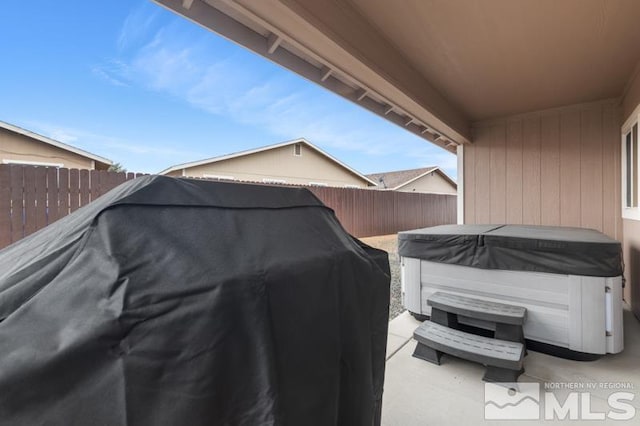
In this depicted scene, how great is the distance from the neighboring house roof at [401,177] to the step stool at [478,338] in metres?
16.0

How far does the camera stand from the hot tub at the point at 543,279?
7.77ft

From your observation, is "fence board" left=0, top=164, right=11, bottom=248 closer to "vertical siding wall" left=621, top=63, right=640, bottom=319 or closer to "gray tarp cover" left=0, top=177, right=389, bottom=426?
"gray tarp cover" left=0, top=177, right=389, bottom=426

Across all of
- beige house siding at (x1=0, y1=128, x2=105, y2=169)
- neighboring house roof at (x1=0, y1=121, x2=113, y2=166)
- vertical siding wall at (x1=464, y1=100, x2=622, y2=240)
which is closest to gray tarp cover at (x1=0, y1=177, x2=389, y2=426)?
vertical siding wall at (x1=464, y1=100, x2=622, y2=240)

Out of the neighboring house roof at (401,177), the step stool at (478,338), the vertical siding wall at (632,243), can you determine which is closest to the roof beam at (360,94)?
the step stool at (478,338)

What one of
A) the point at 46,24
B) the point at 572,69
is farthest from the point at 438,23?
the point at 46,24

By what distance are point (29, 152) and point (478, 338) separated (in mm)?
10170

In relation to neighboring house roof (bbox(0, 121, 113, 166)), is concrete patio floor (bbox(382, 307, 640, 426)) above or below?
below

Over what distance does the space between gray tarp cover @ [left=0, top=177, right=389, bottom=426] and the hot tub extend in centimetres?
218

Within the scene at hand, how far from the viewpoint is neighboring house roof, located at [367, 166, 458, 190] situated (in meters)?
19.0

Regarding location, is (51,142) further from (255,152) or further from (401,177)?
(401,177)

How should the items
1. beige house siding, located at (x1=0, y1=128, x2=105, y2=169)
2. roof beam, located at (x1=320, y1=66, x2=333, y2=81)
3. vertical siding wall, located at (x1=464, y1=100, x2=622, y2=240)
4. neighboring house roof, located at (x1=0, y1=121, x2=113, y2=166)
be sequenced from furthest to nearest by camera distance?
beige house siding, located at (x1=0, y1=128, x2=105, y2=169) < neighboring house roof, located at (x1=0, y1=121, x2=113, y2=166) < vertical siding wall, located at (x1=464, y1=100, x2=622, y2=240) < roof beam, located at (x1=320, y1=66, x2=333, y2=81)

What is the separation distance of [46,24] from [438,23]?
9853 mm

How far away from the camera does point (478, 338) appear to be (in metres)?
2.48

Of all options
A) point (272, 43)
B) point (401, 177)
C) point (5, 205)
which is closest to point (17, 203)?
point (5, 205)
